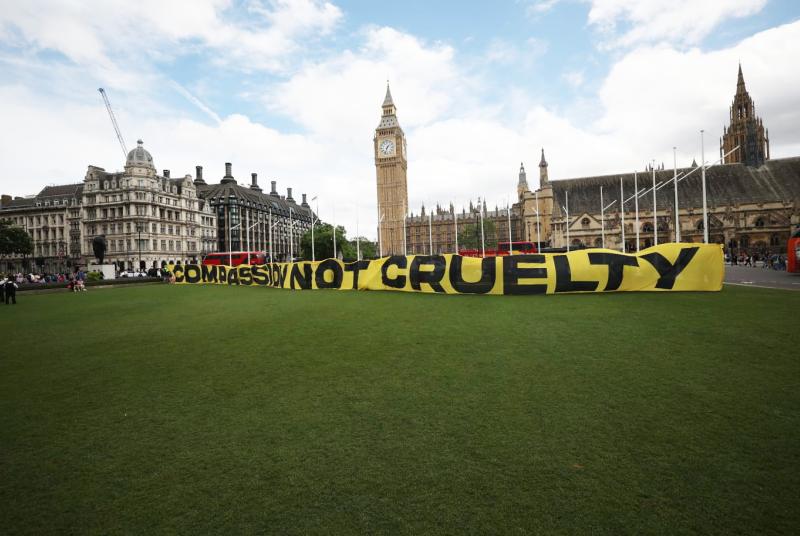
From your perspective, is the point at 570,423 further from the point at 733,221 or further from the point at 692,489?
the point at 733,221

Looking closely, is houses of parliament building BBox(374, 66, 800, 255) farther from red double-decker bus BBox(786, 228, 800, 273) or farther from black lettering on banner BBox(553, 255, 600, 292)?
black lettering on banner BBox(553, 255, 600, 292)

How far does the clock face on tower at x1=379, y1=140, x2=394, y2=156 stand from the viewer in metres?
98.4

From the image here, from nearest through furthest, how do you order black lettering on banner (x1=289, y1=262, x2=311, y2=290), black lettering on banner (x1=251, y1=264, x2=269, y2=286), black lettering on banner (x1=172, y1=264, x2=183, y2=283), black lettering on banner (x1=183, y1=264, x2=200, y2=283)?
black lettering on banner (x1=289, y1=262, x2=311, y2=290) → black lettering on banner (x1=251, y1=264, x2=269, y2=286) → black lettering on banner (x1=183, y1=264, x2=200, y2=283) → black lettering on banner (x1=172, y1=264, x2=183, y2=283)

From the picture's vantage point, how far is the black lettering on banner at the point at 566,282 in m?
15.9

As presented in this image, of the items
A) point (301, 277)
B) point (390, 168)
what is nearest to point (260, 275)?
point (301, 277)

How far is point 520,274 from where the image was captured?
16844 mm

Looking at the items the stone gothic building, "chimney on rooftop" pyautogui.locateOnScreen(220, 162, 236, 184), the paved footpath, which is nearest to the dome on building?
the stone gothic building

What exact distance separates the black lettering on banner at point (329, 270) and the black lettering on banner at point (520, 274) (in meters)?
9.65

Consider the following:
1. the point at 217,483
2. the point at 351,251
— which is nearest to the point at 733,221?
the point at 351,251

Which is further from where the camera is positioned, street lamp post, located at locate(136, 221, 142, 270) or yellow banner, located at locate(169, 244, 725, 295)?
street lamp post, located at locate(136, 221, 142, 270)

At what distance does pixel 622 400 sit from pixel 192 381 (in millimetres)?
6083

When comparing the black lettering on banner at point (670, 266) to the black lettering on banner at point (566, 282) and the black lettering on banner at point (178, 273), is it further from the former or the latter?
the black lettering on banner at point (178, 273)

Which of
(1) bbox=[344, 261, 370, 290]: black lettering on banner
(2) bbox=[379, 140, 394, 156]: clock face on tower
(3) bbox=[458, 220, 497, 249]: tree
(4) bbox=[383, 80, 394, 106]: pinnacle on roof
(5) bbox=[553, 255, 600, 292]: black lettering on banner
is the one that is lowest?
(5) bbox=[553, 255, 600, 292]: black lettering on banner

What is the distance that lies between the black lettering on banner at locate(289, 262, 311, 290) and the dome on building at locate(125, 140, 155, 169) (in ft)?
209
